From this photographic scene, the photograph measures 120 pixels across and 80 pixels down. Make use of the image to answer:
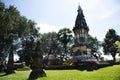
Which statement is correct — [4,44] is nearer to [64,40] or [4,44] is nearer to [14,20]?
[14,20]

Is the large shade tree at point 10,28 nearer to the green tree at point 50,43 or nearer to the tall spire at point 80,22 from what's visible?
the tall spire at point 80,22

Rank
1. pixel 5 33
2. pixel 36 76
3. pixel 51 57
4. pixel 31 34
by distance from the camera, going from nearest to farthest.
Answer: pixel 36 76 < pixel 5 33 < pixel 31 34 < pixel 51 57

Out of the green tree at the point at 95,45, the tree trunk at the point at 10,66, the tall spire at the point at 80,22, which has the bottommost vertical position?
the tree trunk at the point at 10,66

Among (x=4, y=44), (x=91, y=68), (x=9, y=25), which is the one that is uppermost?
(x=9, y=25)

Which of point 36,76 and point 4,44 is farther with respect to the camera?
Answer: point 4,44

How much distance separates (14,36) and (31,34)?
70.5 ft

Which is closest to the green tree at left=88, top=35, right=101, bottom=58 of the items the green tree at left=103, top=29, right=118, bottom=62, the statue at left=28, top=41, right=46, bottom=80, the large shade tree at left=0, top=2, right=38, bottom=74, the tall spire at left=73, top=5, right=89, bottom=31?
the green tree at left=103, top=29, right=118, bottom=62

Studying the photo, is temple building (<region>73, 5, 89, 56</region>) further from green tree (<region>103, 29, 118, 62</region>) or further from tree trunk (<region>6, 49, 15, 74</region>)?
tree trunk (<region>6, 49, 15, 74</region>)

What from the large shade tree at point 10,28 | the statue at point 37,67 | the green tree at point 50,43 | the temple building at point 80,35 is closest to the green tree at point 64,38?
the green tree at point 50,43

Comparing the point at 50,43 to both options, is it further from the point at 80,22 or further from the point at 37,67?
the point at 37,67

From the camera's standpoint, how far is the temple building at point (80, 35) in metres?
68.8

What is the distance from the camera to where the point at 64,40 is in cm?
9212

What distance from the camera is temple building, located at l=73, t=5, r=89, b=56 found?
226 ft

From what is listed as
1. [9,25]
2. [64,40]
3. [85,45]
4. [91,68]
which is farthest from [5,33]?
[64,40]
